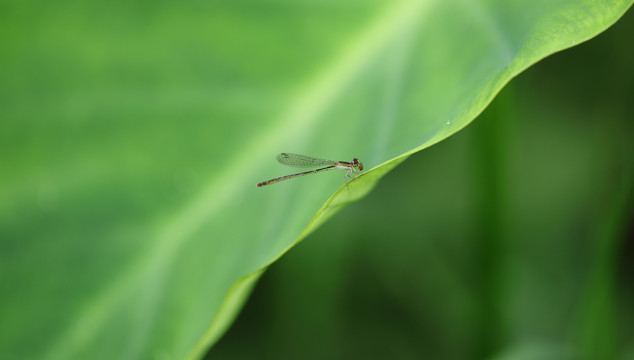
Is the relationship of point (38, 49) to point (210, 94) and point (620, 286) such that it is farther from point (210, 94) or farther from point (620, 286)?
point (620, 286)

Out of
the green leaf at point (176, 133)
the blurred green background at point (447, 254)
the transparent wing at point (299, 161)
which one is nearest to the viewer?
the green leaf at point (176, 133)

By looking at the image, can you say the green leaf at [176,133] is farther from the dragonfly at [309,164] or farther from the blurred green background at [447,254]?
the blurred green background at [447,254]

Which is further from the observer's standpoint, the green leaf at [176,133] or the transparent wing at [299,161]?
the transparent wing at [299,161]

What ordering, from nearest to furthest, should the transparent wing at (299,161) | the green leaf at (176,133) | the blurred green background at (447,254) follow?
1. the green leaf at (176,133)
2. the transparent wing at (299,161)
3. the blurred green background at (447,254)

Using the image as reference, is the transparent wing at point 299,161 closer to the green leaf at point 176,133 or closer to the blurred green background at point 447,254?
the green leaf at point 176,133

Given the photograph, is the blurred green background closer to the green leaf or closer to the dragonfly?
the dragonfly

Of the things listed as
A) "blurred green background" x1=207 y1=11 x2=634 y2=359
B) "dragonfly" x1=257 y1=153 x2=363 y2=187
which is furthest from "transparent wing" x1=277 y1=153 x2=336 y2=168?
"blurred green background" x1=207 y1=11 x2=634 y2=359

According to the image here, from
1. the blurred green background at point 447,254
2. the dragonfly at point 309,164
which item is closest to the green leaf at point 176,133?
the dragonfly at point 309,164

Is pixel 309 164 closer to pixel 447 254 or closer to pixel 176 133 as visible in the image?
pixel 176 133
